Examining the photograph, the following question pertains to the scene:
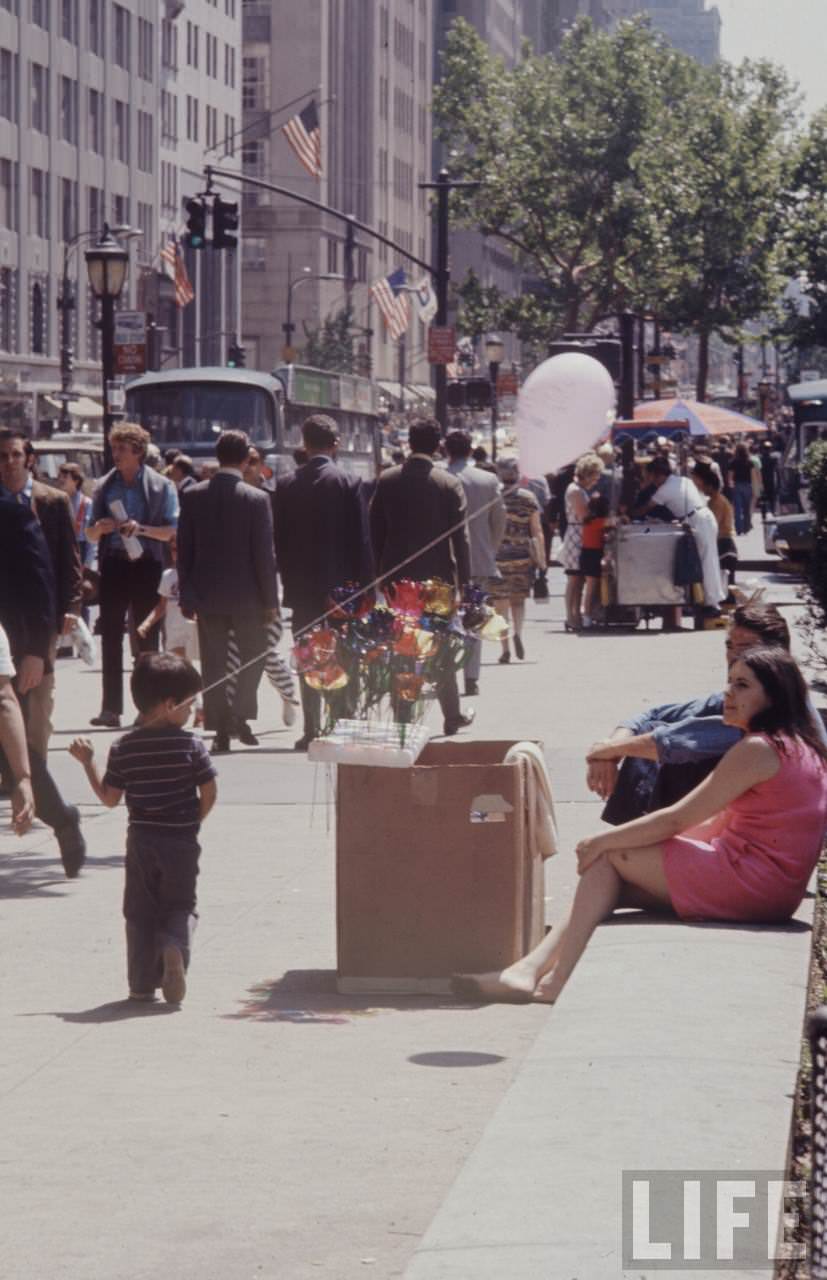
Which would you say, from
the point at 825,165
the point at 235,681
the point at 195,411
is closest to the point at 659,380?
the point at 825,165

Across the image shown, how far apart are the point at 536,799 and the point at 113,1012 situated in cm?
155

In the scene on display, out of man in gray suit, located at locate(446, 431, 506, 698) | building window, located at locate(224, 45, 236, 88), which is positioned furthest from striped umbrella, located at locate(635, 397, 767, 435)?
building window, located at locate(224, 45, 236, 88)

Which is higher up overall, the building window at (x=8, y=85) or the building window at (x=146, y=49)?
the building window at (x=146, y=49)

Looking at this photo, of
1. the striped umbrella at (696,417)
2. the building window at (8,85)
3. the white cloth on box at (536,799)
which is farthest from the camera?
Result: the building window at (8,85)

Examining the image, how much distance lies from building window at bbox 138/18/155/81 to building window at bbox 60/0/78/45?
933cm

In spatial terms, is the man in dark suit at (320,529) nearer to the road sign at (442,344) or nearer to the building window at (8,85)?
the road sign at (442,344)

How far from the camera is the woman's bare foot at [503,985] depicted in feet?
25.2

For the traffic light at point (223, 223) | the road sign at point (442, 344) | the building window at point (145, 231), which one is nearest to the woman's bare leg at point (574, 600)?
the traffic light at point (223, 223)

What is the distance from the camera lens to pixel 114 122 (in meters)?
87.6

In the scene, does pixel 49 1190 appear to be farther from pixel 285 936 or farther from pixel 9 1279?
pixel 285 936

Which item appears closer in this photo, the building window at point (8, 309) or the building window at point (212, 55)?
the building window at point (8, 309)

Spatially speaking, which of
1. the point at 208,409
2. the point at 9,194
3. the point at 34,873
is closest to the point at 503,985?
the point at 34,873

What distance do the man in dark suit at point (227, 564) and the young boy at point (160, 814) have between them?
19.4ft

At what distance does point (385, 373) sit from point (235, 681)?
128 m
